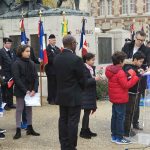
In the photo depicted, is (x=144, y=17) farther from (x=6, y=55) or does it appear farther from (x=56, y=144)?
(x=56, y=144)

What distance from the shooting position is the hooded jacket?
7.79m

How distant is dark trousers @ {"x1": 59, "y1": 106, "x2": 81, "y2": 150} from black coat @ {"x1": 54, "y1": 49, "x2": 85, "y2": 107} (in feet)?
0.43

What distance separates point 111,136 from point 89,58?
4.73 ft

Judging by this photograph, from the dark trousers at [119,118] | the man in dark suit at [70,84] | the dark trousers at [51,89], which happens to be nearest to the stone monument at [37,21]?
the dark trousers at [51,89]

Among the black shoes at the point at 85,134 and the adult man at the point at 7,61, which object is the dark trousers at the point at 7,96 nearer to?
the adult man at the point at 7,61

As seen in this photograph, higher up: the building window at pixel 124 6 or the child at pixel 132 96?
the building window at pixel 124 6

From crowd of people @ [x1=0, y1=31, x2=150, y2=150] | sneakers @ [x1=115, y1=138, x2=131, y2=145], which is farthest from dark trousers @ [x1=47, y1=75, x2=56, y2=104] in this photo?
sneakers @ [x1=115, y1=138, x2=131, y2=145]

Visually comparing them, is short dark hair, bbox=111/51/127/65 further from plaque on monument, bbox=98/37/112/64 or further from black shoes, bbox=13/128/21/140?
plaque on monument, bbox=98/37/112/64

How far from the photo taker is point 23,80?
330 inches

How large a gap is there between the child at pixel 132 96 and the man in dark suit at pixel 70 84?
1629mm

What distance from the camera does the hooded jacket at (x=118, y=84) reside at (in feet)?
25.5

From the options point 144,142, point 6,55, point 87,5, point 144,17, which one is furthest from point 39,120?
point 87,5

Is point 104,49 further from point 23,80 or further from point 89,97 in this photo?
point 23,80

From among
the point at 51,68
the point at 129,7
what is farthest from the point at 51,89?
the point at 129,7
